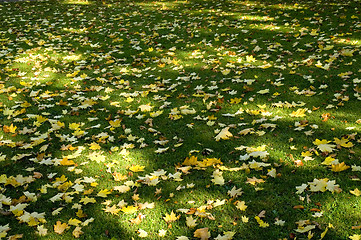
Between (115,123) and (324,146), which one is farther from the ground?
(324,146)

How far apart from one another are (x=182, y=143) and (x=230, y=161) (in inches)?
27.3

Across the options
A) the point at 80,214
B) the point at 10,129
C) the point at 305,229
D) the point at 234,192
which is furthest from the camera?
the point at 10,129

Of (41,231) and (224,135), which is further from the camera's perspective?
(224,135)

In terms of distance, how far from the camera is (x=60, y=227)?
267 cm

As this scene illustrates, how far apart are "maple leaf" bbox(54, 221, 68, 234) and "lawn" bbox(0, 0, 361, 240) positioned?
0.02 metres

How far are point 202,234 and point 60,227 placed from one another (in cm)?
123

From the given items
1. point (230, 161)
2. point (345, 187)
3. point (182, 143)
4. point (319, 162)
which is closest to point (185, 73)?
point (182, 143)

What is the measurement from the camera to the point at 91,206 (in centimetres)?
295

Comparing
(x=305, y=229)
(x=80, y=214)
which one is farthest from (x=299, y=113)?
(x=80, y=214)

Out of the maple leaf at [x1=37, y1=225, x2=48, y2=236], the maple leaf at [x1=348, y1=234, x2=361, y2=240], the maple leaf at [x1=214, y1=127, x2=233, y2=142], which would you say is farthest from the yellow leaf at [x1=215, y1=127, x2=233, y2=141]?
the maple leaf at [x1=37, y1=225, x2=48, y2=236]

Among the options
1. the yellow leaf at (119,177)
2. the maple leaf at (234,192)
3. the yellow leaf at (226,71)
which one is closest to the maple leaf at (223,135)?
the maple leaf at (234,192)

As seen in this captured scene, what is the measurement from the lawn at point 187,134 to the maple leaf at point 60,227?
0.02 meters

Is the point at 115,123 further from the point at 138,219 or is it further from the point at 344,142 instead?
the point at 344,142

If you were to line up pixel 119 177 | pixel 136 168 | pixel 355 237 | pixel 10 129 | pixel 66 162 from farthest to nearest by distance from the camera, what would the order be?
pixel 10 129 → pixel 66 162 → pixel 136 168 → pixel 119 177 → pixel 355 237
